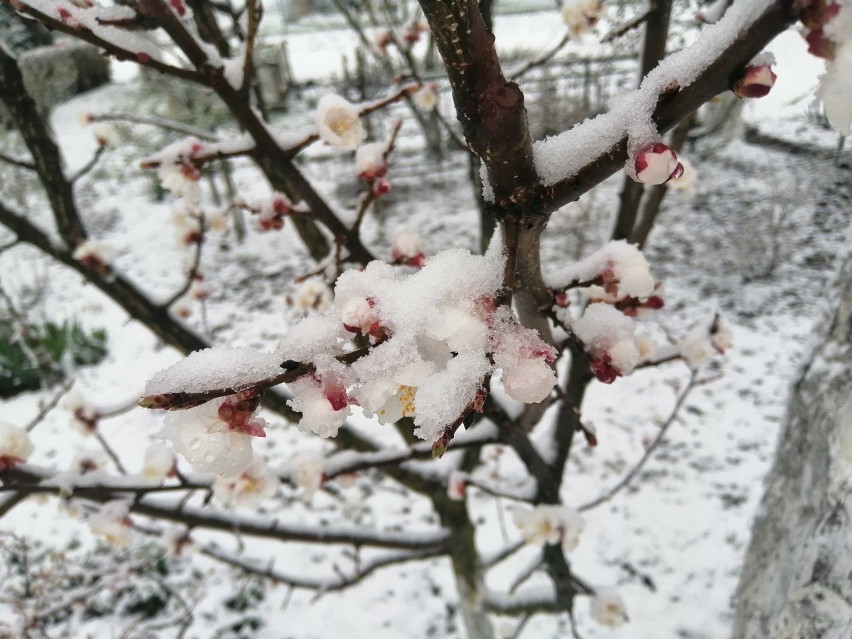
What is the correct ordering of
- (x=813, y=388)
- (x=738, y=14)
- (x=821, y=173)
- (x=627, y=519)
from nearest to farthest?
(x=738, y=14) → (x=813, y=388) → (x=627, y=519) → (x=821, y=173)

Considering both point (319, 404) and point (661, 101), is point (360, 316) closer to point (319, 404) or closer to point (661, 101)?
point (319, 404)

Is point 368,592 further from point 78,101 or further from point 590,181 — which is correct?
point 78,101

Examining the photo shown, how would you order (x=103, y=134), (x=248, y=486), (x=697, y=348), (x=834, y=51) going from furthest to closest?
1. (x=103, y=134)
2. (x=697, y=348)
3. (x=248, y=486)
4. (x=834, y=51)

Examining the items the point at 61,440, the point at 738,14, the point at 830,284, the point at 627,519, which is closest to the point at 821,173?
the point at 627,519

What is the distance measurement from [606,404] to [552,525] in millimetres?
3262

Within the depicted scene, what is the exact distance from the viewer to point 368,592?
3.46 m

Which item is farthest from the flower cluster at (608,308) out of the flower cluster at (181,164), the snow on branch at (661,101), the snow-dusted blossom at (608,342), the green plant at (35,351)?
the green plant at (35,351)

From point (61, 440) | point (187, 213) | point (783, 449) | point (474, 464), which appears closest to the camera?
point (783, 449)

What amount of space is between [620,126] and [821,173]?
8426 millimetres

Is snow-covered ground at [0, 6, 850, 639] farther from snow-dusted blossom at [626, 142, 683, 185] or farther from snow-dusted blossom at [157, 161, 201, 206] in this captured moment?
snow-dusted blossom at [626, 142, 683, 185]

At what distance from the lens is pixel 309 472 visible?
175cm

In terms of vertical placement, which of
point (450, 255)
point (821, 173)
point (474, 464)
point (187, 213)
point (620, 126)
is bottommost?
point (474, 464)

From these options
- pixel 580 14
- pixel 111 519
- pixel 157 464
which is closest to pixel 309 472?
pixel 157 464

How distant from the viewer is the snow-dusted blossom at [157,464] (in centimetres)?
157
